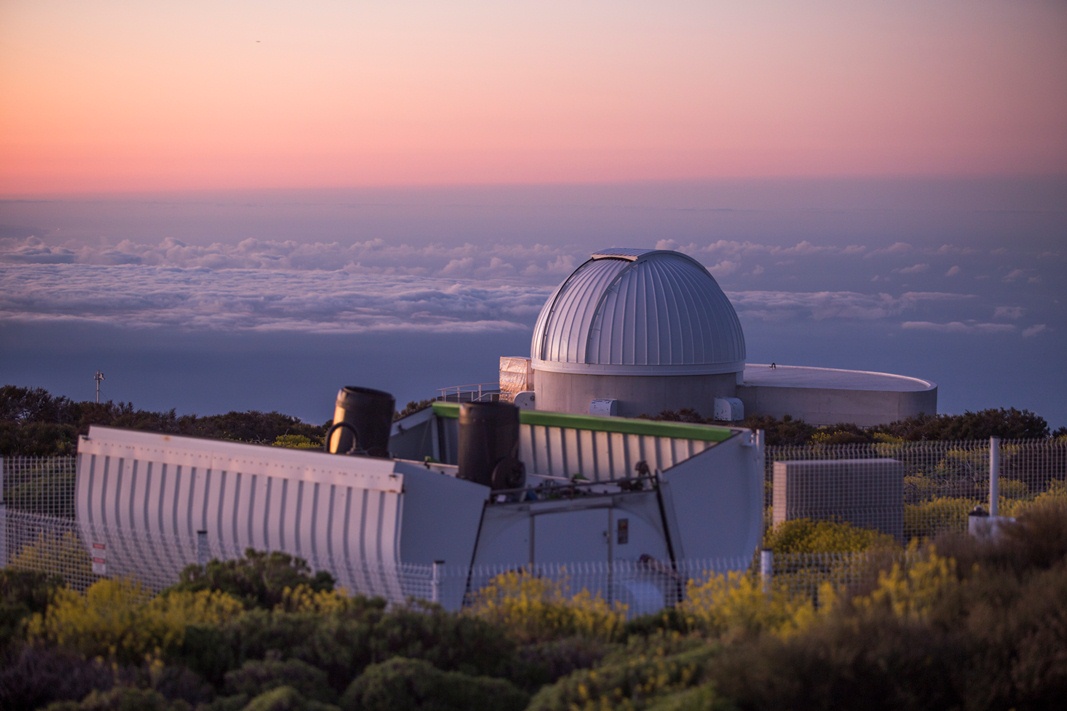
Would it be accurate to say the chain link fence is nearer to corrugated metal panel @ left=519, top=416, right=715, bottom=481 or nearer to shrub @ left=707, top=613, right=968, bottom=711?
corrugated metal panel @ left=519, top=416, right=715, bottom=481

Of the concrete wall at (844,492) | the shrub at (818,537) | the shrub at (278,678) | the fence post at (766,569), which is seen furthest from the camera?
the concrete wall at (844,492)

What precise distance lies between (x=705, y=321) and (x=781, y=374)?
14.8 feet

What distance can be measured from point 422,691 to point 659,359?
22.6m

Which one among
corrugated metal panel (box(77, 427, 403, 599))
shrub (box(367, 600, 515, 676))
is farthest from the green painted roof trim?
shrub (box(367, 600, 515, 676))

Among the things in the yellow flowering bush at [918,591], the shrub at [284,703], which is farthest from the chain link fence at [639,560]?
the shrub at [284,703]

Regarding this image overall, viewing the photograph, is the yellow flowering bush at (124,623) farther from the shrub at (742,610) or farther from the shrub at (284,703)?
the shrub at (742,610)

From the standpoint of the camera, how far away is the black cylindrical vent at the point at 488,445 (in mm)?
9930

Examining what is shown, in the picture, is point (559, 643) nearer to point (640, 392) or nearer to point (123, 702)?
point (123, 702)

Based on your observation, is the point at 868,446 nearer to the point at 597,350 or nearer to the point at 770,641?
the point at 770,641

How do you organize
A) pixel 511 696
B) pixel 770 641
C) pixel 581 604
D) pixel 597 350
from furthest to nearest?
pixel 597 350
pixel 581 604
pixel 511 696
pixel 770 641

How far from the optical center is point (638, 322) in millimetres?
28812

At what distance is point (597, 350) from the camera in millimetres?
28969

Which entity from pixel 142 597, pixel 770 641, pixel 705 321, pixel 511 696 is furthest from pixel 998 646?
pixel 705 321

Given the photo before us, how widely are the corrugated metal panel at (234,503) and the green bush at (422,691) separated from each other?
1825 mm
